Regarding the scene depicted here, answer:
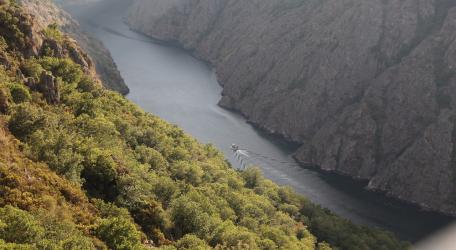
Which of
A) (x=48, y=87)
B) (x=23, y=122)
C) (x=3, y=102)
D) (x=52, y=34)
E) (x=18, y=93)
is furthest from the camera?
(x=52, y=34)

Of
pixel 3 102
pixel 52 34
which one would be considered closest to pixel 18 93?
pixel 3 102

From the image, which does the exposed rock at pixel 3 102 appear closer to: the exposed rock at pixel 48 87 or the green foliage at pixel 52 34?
the exposed rock at pixel 48 87

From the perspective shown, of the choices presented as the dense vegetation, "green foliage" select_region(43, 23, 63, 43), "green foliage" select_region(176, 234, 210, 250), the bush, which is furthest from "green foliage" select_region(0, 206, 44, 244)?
"green foliage" select_region(43, 23, 63, 43)

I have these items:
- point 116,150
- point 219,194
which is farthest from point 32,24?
point 219,194

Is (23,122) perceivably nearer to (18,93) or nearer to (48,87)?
(18,93)

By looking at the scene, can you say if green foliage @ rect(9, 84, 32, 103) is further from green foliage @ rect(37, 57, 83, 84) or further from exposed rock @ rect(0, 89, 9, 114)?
green foliage @ rect(37, 57, 83, 84)

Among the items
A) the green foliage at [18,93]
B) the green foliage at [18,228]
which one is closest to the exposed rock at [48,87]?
the green foliage at [18,93]
